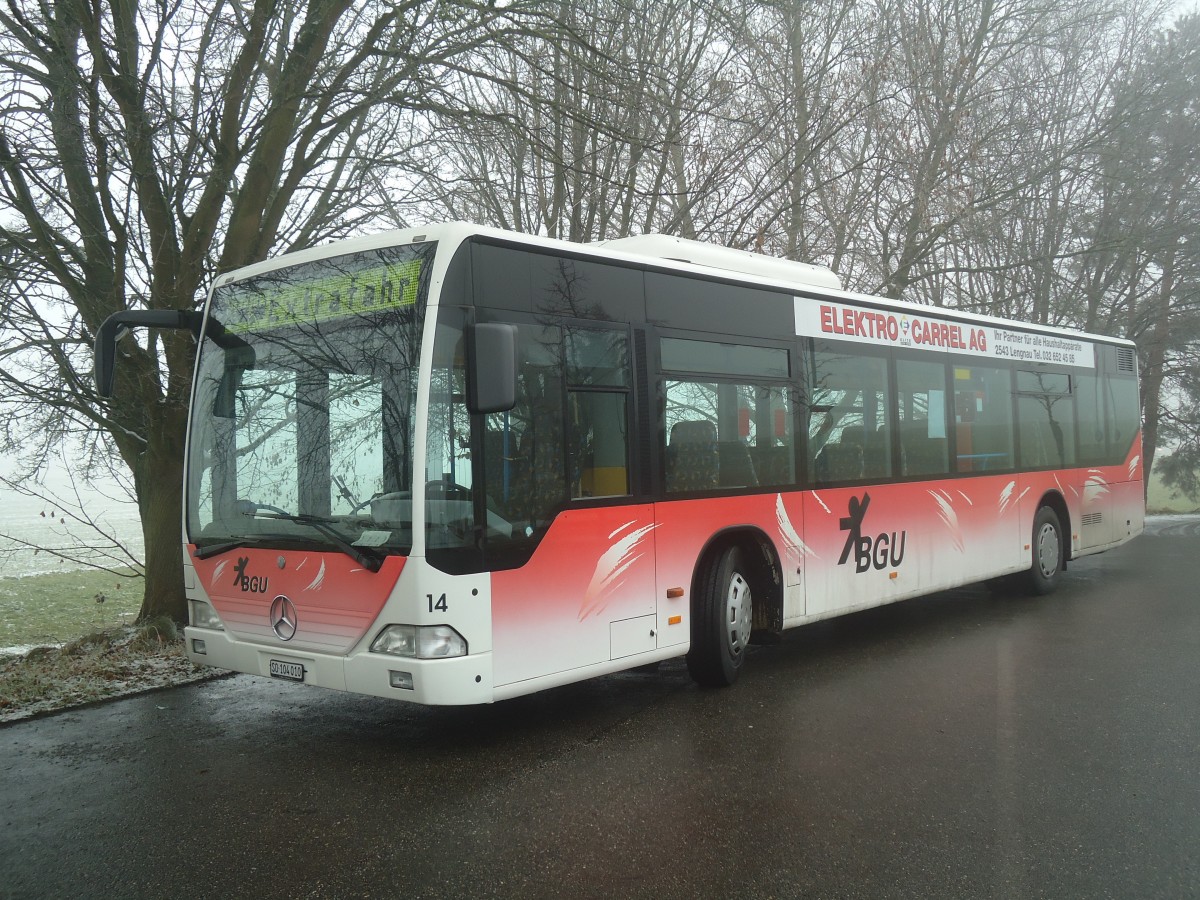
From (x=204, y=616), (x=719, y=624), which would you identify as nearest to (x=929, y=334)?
(x=719, y=624)

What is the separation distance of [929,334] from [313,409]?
21.3 ft

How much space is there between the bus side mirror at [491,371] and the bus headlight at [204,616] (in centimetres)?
245

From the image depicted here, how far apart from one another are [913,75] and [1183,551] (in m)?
9.18

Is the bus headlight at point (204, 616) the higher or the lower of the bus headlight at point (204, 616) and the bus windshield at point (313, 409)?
the lower

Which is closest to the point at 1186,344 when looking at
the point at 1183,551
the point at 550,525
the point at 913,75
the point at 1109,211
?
the point at 1109,211

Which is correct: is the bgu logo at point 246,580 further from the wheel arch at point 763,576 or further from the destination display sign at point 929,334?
the destination display sign at point 929,334

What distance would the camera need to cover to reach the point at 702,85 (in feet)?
42.8

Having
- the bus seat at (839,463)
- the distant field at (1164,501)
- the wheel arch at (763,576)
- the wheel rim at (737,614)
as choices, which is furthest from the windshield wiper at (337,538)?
the distant field at (1164,501)

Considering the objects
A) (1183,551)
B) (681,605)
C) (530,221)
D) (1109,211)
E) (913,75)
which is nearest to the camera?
(681,605)

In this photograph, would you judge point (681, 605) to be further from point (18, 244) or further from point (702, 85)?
point (702, 85)

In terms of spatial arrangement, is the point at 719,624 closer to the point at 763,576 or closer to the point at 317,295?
the point at 763,576

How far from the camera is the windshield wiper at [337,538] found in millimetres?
5551

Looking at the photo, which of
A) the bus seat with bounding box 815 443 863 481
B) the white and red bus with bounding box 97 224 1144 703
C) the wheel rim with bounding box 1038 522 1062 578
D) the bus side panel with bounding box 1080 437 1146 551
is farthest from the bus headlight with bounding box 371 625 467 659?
the bus side panel with bounding box 1080 437 1146 551

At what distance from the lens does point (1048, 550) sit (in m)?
12.3
